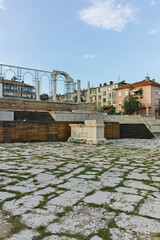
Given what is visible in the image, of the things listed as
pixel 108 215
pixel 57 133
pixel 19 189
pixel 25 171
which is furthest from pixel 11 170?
pixel 57 133

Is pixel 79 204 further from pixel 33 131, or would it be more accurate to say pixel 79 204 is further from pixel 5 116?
pixel 5 116

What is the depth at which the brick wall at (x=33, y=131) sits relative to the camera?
9414 millimetres

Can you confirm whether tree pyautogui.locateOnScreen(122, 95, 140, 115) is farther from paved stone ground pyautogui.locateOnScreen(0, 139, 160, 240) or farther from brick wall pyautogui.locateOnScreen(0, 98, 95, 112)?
paved stone ground pyautogui.locateOnScreen(0, 139, 160, 240)

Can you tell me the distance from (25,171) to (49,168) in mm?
518

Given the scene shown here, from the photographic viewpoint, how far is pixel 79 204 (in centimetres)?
241

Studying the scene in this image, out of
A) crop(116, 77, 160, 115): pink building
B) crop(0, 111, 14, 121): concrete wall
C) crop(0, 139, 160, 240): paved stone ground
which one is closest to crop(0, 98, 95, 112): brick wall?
crop(0, 111, 14, 121): concrete wall

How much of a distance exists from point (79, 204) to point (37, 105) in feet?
84.4

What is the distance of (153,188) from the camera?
302cm

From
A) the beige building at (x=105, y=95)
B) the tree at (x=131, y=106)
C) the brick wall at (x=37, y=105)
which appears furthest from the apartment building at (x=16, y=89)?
the tree at (x=131, y=106)

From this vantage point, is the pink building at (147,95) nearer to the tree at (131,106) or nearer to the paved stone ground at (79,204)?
the tree at (131,106)

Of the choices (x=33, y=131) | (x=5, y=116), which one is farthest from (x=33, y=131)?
(x=5, y=116)

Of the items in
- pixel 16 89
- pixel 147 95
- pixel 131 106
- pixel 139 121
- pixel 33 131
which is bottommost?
pixel 33 131

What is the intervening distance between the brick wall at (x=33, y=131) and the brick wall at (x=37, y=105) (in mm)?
16041

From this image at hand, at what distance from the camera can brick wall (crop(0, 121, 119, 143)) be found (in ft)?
30.9
